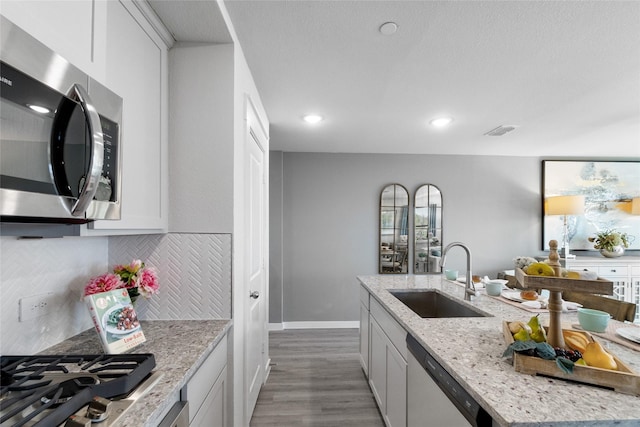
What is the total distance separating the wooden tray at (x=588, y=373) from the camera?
902 millimetres

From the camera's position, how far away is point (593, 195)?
4.48m

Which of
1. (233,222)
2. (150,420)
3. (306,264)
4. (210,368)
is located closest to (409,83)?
(233,222)

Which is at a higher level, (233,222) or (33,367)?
(233,222)

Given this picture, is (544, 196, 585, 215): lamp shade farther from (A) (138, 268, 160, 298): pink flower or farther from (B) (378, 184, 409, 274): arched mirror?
(A) (138, 268, 160, 298): pink flower

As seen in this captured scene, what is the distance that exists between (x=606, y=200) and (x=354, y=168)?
143 inches

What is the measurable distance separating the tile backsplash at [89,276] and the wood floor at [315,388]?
1.22m

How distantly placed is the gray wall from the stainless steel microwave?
341cm

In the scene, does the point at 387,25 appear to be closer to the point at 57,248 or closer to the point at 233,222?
the point at 233,222

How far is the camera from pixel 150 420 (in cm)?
A: 79

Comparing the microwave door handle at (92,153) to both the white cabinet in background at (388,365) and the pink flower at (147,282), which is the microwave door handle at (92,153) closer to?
the pink flower at (147,282)

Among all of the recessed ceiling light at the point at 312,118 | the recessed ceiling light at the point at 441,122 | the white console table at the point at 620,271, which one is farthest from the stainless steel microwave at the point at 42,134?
the white console table at the point at 620,271

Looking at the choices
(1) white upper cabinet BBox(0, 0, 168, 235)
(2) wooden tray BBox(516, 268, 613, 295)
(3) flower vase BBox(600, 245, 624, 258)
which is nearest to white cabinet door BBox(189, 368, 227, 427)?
(1) white upper cabinet BBox(0, 0, 168, 235)

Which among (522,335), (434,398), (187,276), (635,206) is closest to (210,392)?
(187,276)

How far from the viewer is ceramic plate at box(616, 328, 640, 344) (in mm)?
1323
